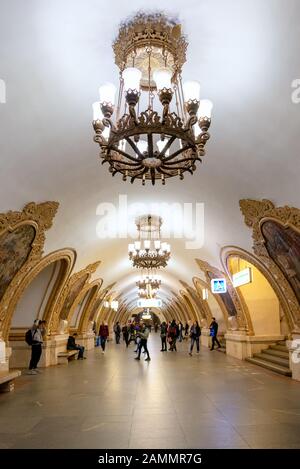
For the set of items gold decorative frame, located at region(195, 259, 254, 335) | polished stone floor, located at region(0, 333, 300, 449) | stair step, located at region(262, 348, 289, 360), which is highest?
gold decorative frame, located at region(195, 259, 254, 335)

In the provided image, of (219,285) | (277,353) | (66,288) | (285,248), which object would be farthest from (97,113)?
(219,285)

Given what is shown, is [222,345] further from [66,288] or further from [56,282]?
[56,282]

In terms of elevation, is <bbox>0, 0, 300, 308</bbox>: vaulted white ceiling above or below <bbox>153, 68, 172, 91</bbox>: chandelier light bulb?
above

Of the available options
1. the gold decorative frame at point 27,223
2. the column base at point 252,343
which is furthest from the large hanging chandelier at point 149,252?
the column base at point 252,343

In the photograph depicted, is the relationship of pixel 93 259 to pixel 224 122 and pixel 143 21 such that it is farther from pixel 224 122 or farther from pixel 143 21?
pixel 143 21

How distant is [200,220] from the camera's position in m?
9.81

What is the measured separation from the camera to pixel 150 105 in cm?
377

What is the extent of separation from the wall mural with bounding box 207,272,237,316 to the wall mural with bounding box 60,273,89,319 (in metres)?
4.60

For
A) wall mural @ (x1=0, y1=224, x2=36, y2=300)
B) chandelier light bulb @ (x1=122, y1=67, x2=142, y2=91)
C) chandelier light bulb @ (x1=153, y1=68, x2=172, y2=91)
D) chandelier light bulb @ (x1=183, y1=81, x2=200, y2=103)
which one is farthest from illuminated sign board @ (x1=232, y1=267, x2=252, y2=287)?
chandelier light bulb @ (x1=122, y1=67, x2=142, y2=91)

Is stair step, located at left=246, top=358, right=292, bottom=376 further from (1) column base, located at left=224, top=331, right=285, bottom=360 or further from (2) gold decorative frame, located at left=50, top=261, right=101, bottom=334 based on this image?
(2) gold decorative frame, located at left=50, top=261, right=101, bottom=334

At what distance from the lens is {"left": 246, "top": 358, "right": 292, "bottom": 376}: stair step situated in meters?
9.17

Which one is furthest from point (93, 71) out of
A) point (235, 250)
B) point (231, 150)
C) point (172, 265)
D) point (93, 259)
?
point (172, 265)
